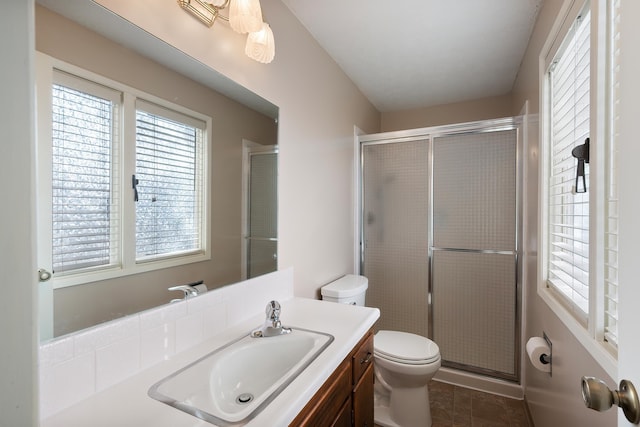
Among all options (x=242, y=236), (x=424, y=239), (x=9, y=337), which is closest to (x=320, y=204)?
(x=242, y=236)

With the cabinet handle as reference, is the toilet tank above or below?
above

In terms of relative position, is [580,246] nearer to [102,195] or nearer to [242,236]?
[242,236]

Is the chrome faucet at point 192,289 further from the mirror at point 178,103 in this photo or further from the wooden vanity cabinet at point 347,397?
the wooden vanity cabinet at point 347,397

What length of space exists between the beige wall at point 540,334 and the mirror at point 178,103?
131cm

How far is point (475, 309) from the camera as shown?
2.42 m

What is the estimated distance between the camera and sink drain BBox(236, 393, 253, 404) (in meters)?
0.99

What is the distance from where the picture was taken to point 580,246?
1.18 m

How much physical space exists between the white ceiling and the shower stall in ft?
1.60

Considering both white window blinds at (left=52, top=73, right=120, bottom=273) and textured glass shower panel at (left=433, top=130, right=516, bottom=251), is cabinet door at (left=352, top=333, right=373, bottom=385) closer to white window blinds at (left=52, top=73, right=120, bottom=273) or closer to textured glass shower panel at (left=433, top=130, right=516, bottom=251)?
white window blinds at (left=52, top=73, right=120, bottom=273)

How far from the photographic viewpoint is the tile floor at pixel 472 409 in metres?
1.98

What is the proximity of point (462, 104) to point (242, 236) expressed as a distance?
2836 mm

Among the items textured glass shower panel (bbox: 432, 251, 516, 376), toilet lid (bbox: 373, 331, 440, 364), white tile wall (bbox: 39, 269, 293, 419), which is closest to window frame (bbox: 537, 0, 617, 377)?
toilet lid (bbox: 373, 331, 440, 364)

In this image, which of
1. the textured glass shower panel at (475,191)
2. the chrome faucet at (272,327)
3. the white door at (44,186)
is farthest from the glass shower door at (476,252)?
the white door at (44,186)

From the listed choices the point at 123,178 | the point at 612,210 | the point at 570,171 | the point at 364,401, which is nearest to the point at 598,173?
the point at 612,210
